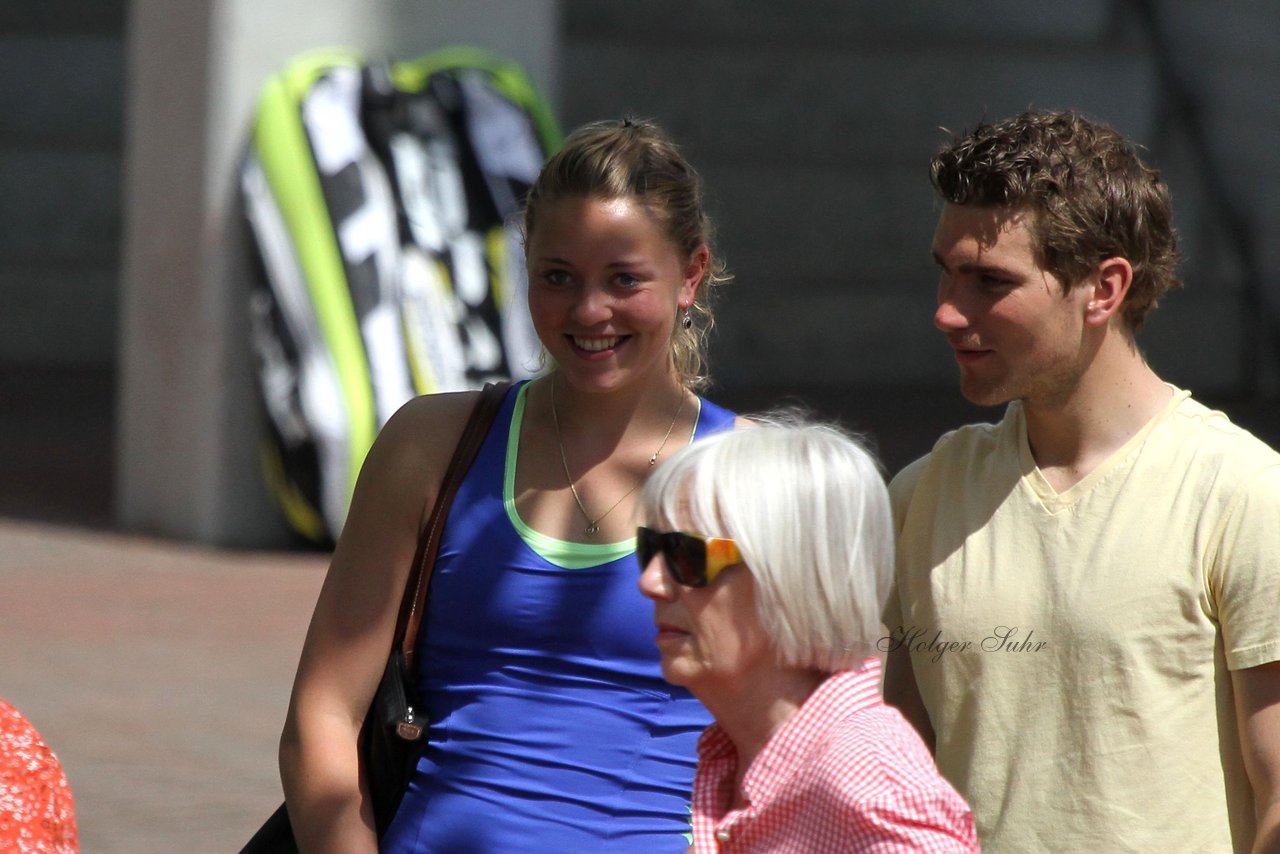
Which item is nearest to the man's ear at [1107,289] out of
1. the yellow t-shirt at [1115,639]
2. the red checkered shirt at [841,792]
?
the yellow t-shirt at [1115,639]

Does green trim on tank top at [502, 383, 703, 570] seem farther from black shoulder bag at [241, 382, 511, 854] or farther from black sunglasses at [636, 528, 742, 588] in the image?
black sunglasses at [636, 528, 742, 588]

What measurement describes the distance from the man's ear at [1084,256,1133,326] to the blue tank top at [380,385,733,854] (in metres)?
0.74

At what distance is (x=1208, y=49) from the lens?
16094mm

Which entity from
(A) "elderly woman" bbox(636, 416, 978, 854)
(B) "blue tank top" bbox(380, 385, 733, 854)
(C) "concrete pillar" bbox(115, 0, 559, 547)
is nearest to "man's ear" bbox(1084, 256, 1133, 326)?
(A) "elderly woman" bbox(636, 416, 978, 854)

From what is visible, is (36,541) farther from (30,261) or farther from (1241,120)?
(1241,120)

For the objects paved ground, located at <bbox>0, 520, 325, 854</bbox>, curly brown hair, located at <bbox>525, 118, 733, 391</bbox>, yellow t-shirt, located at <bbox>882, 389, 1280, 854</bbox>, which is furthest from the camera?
paved ground, located at <bbox>0, 520, 325, 854</bbox>

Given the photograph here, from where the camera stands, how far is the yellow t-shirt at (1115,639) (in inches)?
93.4

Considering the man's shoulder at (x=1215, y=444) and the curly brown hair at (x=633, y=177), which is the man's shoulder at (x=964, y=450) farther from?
the curly brown hair at (x=633, y=177)

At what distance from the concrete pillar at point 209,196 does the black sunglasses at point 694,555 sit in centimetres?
773

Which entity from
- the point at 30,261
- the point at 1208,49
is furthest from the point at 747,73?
the point at 30,261

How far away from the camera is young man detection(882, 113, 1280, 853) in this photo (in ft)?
7.79

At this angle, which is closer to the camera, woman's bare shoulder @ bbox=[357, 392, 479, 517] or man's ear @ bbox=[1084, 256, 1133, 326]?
man's ear @ bbox=[1084, 256, 1133, 326]

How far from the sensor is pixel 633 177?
9.34ft

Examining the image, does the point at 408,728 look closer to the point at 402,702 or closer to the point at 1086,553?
the point at 402,702
